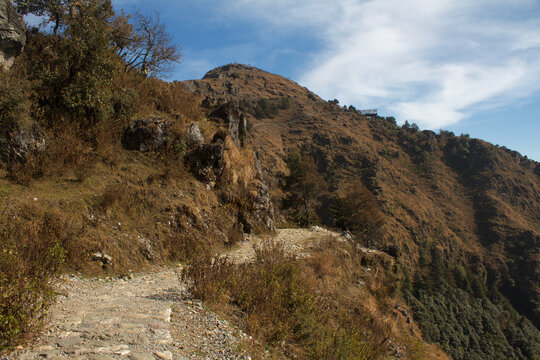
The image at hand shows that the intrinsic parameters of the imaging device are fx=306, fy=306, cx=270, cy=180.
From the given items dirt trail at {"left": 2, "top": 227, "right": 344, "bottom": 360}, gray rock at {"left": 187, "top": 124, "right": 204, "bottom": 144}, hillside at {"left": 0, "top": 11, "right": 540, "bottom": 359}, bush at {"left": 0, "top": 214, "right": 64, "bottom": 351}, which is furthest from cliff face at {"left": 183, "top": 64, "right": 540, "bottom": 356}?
bush at {"left": 0, "top": 214, "right": 64, "bottom": 351}

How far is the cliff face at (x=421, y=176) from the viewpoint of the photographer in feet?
233

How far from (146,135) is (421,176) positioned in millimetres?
98219

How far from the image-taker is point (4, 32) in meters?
9.38

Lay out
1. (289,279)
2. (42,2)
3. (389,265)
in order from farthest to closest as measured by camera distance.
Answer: (389,265) → (42,2) → (289,279)

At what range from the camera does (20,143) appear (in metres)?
8.00

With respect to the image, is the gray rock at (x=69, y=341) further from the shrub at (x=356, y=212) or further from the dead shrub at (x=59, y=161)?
the shrub at (x=356, y=212)

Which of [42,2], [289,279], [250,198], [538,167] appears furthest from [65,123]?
[538,167]

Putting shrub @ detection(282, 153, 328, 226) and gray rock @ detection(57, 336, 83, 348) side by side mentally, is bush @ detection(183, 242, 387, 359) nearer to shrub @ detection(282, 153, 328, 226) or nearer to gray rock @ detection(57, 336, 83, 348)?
gray rock @ detection(57, 336, 83, 348)

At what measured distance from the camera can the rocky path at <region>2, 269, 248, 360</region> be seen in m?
3.11

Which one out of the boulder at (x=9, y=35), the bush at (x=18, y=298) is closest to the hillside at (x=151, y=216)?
the bush at (x=18, y=298)

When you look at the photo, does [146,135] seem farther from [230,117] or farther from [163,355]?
[163,355]

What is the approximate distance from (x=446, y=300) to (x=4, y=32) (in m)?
62.5

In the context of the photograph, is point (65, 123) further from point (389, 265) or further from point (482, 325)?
point (482, 325)

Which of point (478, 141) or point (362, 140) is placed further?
point (478, 141)
